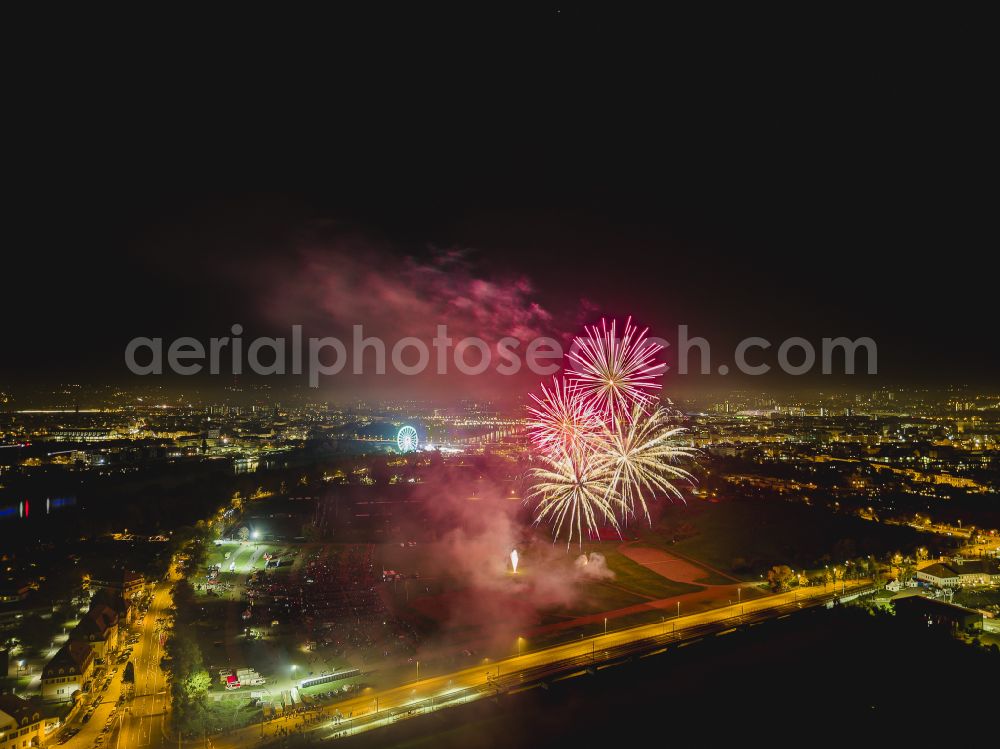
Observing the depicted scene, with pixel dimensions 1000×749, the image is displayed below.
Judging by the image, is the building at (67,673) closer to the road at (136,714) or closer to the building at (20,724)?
the road at (136,714)

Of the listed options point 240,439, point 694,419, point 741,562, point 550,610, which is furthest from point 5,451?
point 694,419

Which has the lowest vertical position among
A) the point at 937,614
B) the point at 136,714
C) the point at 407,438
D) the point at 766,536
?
the point at 136,714

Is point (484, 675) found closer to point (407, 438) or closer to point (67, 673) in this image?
point (67, 673)

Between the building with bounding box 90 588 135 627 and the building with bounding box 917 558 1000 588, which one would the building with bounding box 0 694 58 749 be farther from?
the building with bounding box 917 558 1000 588

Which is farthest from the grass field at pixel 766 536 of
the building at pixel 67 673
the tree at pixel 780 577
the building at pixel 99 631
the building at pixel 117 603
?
the building at pixel 67 673

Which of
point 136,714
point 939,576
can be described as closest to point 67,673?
point 136,714

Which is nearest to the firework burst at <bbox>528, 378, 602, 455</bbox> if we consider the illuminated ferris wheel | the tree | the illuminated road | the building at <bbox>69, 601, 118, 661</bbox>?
the illuminated road
